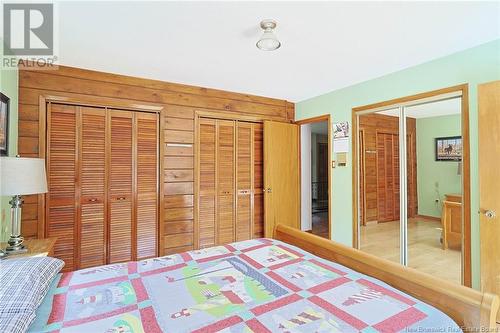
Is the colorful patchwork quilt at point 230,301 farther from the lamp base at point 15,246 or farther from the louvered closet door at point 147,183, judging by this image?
the louvered closet door at point 147,183

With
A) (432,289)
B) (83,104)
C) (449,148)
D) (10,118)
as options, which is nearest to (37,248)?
(10,118)

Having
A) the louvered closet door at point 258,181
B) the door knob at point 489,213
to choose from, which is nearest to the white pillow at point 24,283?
the louvered closet door at point 258,181

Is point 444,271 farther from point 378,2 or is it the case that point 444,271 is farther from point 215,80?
point 215,80

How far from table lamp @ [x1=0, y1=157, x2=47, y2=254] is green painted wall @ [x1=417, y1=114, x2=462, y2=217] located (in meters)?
3.71

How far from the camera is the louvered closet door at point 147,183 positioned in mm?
3172

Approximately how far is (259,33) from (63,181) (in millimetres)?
2582

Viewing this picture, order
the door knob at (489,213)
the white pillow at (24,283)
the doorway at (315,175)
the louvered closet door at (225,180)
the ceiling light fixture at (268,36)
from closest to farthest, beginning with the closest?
the white pillow at (24,283), the ceiling light fixture at (268,36), the door knob at (489,213), the louvered closet door at (225,180), the doorway at (315,175)

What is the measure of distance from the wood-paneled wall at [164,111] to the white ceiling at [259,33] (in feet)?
0.64

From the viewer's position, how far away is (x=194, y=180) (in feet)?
11.5

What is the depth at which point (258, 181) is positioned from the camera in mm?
4102

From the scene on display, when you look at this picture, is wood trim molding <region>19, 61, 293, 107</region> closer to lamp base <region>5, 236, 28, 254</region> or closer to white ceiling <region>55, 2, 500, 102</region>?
white ceiling <region>55, 2, 500, 102</region>

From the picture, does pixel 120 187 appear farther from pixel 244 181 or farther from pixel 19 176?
pixel 244 181

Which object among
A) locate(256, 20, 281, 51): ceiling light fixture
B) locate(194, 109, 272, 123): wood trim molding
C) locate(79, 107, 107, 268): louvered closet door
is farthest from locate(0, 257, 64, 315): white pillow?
locate(194, 109, 272, 123): wood trim molding

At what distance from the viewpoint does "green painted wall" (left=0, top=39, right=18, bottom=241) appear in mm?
2238
